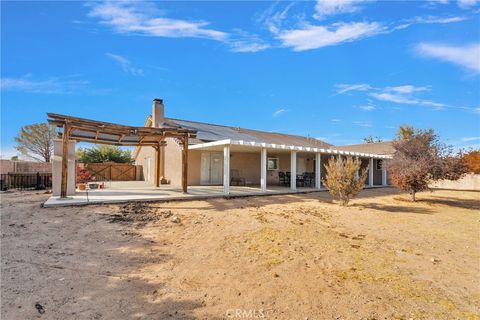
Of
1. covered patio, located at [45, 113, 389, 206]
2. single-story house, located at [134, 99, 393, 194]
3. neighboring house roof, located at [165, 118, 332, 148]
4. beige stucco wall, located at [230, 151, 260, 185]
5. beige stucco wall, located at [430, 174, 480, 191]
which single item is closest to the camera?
covered patio, located at [45, 113, 389, 206]

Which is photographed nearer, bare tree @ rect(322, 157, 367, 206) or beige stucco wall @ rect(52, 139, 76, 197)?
bare tree @ rect(322, 157, 367, 206)

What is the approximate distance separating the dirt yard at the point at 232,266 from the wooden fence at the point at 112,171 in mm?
15414

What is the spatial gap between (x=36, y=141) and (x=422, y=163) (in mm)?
38977

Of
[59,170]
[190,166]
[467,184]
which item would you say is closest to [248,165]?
[190,166]

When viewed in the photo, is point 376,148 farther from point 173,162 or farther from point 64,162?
point 64,162

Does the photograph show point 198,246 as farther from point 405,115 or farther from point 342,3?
point 405,115

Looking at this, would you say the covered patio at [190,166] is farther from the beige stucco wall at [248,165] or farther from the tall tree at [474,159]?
the tall tree at [474,159]

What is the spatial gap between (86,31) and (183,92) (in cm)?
1214

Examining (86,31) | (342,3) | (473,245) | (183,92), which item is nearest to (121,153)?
(183,92)

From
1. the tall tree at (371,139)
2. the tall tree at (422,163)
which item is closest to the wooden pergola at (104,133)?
the tall tree at (422,163)

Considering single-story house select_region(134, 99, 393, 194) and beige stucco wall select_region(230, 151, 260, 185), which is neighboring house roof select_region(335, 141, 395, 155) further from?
beige stucco wall select_region(230, 151, 260, 185)

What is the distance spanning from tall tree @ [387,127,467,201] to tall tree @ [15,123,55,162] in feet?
119

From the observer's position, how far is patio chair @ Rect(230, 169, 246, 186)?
17.6 m

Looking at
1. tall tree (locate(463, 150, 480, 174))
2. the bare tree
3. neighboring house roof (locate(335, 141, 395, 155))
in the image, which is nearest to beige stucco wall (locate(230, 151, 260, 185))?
the bare tree
